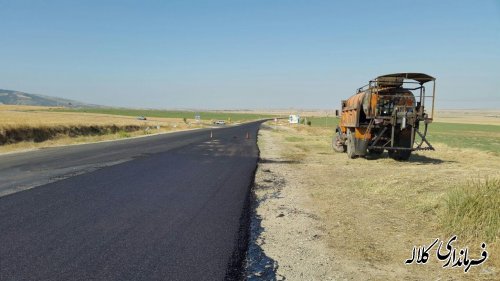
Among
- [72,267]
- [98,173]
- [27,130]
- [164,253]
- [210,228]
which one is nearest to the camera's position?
[72,267]

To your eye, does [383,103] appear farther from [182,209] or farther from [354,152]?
[182,209]

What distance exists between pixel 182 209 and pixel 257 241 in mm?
2276

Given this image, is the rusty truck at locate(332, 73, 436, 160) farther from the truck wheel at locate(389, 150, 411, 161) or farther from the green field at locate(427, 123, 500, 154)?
the green field at locate(427, 123, 500, 154)

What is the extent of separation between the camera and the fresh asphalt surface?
4.53 m

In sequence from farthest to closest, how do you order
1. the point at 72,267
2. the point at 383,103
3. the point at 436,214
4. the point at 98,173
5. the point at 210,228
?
the point at 383,103 → the point at 98,173 → the point at 436,214 → the point at 210,228 → the point at 72,267

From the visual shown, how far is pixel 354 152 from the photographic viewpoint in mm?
16781

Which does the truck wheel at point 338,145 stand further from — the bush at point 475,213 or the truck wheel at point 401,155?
the bush at point 475,213

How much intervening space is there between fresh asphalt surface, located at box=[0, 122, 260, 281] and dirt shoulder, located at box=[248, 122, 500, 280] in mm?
629

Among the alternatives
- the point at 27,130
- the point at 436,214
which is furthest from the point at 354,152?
the point at 27,130

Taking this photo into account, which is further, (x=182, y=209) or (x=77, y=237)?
(x=182, y=209)

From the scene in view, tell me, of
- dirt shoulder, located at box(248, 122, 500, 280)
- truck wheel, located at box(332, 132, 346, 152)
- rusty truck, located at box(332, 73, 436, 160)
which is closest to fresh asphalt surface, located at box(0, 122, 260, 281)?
dirt shoulder, located at box(248, 122, 500, 280)

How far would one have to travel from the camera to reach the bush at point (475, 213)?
19.1 ft

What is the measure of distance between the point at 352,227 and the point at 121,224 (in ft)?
13.2

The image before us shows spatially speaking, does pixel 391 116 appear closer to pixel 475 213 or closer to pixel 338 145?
pixel 338 145
